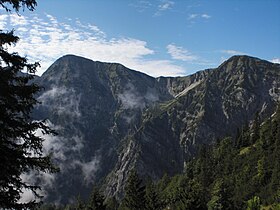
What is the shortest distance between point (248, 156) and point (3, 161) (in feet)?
620

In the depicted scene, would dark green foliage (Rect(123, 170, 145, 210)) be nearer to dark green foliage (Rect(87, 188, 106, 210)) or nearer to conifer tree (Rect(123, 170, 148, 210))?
conifer tree (Rect(123, 170, 148, 210))

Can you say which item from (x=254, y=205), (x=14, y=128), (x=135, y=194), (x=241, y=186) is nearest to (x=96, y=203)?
(x=135, y=194)

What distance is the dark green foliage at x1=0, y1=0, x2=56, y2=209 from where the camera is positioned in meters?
14.7

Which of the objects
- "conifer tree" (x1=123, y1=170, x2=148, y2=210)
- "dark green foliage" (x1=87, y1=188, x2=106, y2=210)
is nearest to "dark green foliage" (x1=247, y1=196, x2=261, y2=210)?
"conifer tree" (x1=123, y1=170, x2=148, y2=210)

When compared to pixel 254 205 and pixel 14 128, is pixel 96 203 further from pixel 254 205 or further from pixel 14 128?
pixel 254 205

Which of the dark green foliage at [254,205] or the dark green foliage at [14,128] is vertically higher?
the dark green foliage at [14,128]

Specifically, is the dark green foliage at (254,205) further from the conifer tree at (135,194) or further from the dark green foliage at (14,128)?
the dark green foliage at (14,128)

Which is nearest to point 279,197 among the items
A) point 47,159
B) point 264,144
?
point 264,144

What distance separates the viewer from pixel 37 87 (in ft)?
52.6

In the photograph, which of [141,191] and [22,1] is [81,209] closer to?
[141,191]

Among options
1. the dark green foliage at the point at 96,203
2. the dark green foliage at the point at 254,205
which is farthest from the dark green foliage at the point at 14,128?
the dark green foliage at the point at 254,205

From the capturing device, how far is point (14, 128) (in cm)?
1502

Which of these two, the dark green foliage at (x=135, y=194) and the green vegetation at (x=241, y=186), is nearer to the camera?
the dark green foliage at (x=135, y=194)

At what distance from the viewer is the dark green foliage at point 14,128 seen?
1470 cm
